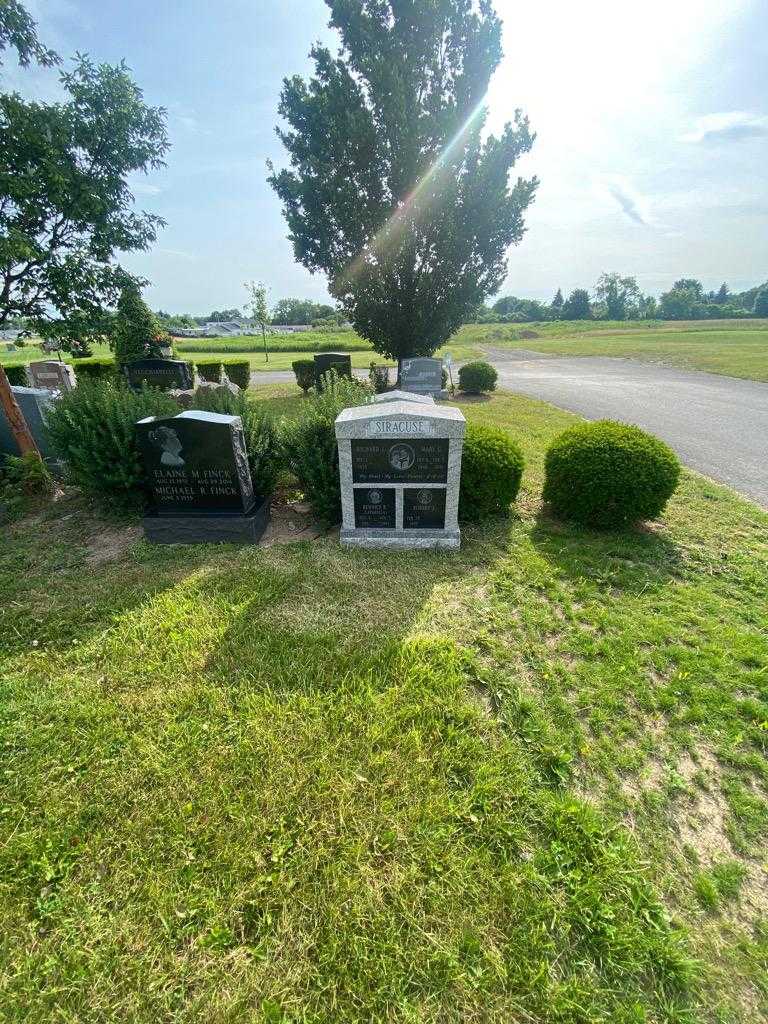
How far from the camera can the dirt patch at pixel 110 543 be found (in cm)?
474

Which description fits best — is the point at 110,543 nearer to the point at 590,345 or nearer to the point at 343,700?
the point at 343,700

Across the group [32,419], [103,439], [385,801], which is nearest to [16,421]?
[32,419]

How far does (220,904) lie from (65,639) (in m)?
2.53

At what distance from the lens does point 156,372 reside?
13.3 meters

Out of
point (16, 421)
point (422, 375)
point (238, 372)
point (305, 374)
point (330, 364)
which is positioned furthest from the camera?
point (238, 372)

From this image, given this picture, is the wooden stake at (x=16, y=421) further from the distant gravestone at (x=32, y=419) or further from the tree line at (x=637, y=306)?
the tree line at (x=637, y=306)

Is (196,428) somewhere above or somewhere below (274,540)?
above

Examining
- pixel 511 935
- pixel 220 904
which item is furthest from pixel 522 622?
pixel 220 904

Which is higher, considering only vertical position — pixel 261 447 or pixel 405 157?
pixel 405 157

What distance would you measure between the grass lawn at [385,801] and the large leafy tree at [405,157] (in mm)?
14322

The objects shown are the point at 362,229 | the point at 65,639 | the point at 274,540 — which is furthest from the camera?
the point at 362,229

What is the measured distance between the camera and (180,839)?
82.1 inches

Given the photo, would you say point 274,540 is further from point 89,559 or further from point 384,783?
point 384,783

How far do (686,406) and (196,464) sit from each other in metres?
14.1
